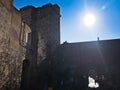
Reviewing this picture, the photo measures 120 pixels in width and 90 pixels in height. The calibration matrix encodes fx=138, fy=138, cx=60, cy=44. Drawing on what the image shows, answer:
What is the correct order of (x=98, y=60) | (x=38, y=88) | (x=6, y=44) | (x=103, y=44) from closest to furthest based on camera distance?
(x=6, y=44) < (x=38, y=88) < (x=98, y=60) < (x=103, y=44)

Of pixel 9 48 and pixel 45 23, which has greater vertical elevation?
pixel 45 23

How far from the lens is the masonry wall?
23.3ft

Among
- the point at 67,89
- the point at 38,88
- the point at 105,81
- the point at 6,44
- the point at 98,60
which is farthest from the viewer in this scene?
the point at 98,60

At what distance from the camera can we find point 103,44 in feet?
53.7

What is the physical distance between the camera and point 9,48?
7.80 m

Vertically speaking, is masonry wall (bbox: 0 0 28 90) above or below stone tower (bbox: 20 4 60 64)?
below

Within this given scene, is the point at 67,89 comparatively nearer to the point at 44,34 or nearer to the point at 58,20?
the point at 44,34

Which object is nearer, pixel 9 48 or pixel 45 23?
pixel 9 48

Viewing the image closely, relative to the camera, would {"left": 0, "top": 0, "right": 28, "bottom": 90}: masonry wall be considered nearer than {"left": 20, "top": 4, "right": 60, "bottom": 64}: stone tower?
Yes

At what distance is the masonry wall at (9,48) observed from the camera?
710 centimetres

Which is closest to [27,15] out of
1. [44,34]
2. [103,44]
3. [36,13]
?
[36,13]

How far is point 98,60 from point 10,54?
10.4 meters

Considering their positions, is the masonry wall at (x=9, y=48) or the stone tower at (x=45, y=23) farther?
the stone tower at (x=45, y=23)

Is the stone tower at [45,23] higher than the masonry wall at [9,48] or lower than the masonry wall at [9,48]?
higher
